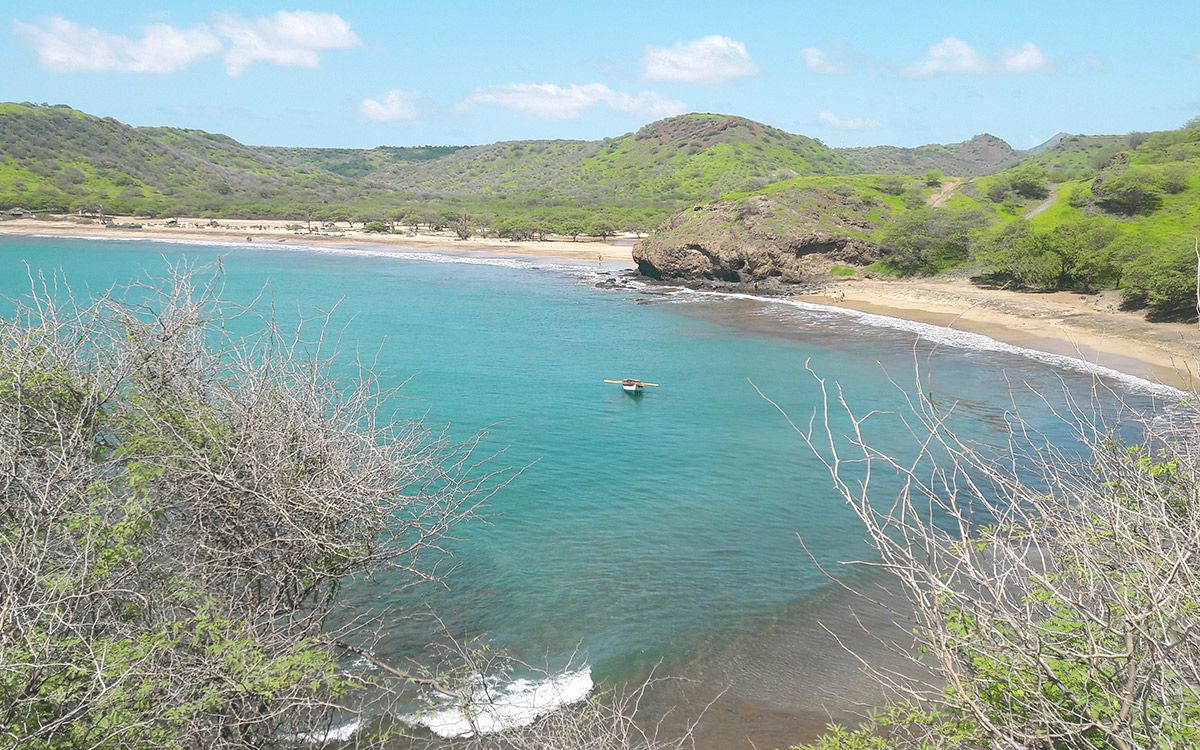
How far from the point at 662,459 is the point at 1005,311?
33.5 meters

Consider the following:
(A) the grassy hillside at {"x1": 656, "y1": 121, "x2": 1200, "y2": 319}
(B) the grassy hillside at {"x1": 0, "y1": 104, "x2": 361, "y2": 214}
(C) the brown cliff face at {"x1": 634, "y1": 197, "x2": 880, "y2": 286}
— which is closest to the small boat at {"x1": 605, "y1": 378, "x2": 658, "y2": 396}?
(A) the grassy hillside at {"x1": 656, "y1": 121, "x2": 1200, "y2": 319}

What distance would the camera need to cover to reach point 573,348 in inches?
1614

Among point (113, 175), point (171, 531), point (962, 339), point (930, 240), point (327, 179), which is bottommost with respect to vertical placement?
point (962, 339)

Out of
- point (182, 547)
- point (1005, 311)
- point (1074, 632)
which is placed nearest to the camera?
point (1074, 632)

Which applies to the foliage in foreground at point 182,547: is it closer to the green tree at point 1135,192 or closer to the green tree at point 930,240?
the green tree at point 930,240

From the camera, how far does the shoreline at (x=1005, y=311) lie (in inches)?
1330

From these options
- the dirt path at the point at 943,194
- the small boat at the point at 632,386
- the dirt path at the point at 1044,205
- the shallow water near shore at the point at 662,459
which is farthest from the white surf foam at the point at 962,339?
the dirt path at the point at 1044,205

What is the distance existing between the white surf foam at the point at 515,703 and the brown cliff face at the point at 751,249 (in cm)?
5352

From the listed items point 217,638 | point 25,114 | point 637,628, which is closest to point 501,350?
point 637,628

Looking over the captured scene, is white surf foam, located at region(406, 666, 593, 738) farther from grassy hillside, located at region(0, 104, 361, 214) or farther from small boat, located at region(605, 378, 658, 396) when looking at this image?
grassy hillside, located at region(0, 104, 361, 214)

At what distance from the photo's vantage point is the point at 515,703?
11.9m

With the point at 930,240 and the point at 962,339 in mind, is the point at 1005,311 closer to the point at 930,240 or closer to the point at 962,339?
the point at 962,339

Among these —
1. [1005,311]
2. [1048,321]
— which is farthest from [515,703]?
[1005,311]

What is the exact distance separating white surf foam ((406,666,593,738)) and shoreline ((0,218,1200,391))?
28.2 ft
